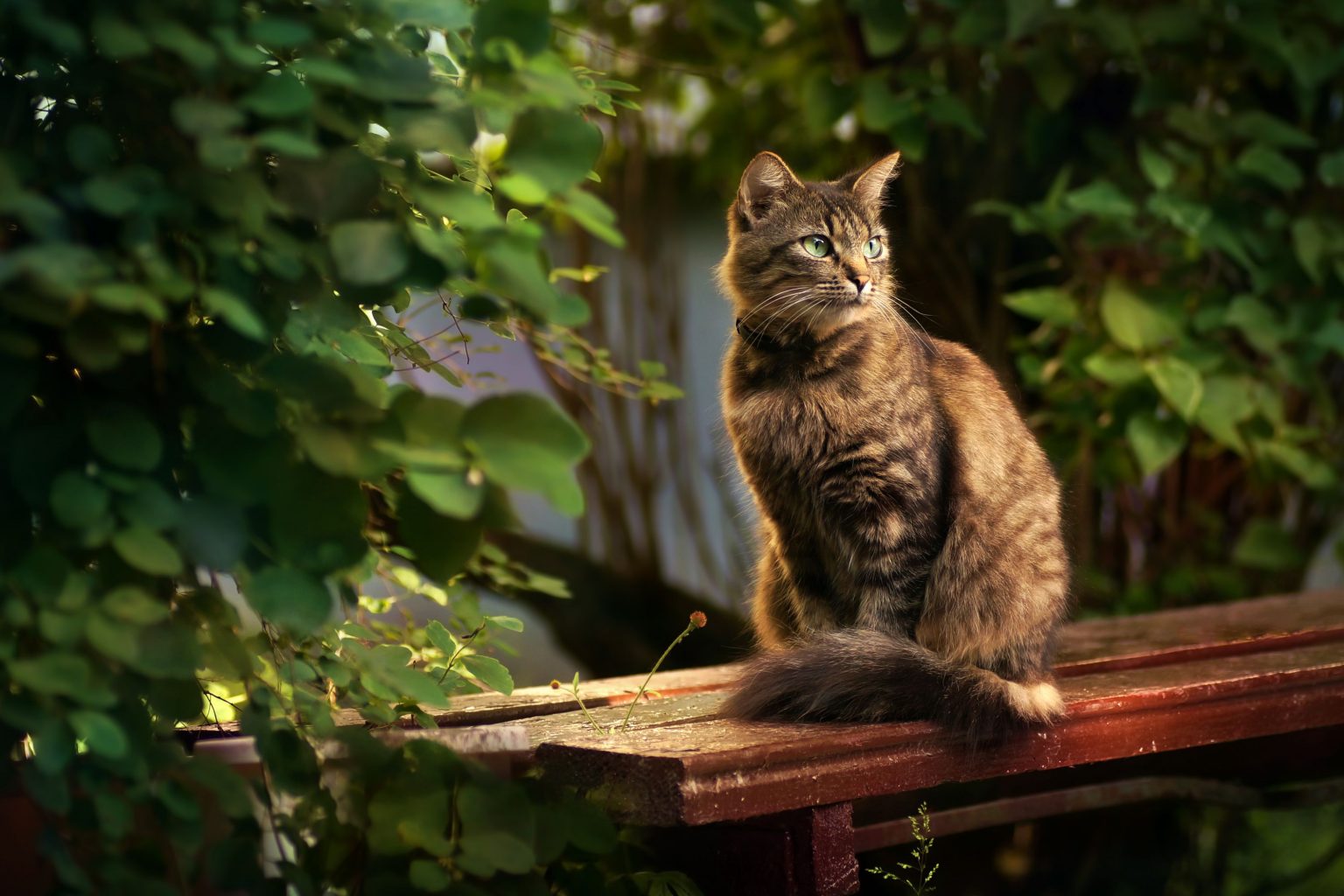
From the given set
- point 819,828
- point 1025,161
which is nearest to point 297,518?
point 819,828

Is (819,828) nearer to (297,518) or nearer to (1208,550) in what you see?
(297,518)

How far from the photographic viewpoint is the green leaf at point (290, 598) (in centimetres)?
87

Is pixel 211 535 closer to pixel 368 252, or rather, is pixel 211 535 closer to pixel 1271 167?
pixel 368 252

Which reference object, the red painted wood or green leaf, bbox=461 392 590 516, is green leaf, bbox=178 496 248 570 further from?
the red painted wood

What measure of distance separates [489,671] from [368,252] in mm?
→ 678

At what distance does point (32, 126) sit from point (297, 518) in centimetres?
35

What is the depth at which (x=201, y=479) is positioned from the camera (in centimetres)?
93

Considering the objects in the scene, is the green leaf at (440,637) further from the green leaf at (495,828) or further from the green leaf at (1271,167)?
the green leaf at (1271,167)

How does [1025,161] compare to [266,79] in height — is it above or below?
below

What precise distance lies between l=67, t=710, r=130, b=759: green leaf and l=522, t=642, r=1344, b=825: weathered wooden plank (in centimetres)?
50

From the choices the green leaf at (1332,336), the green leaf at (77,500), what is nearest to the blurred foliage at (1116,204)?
the green leaf at (1332,336)

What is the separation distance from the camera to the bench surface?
1184mm

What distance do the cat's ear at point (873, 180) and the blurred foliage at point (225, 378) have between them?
1.06 meters

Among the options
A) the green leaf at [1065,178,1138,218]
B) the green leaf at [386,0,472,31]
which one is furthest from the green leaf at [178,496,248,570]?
the green leaf at [1065,178,1138,218]
